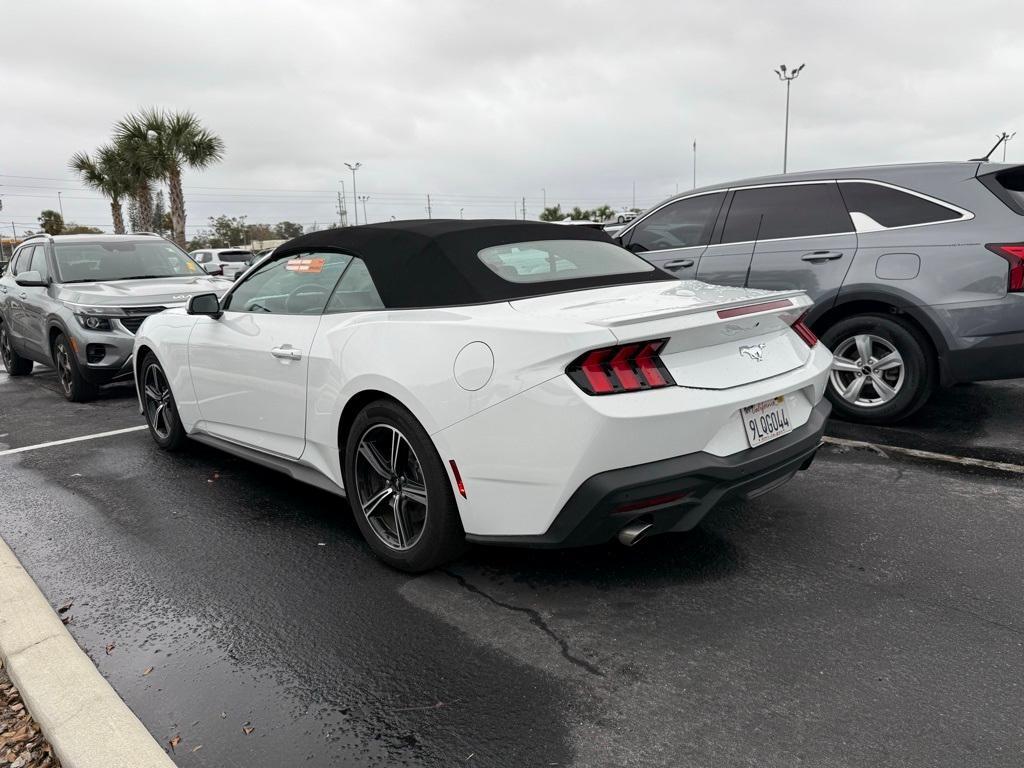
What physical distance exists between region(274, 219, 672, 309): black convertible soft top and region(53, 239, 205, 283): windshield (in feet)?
17.1

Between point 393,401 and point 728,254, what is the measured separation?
389cm

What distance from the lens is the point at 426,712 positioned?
94.3 inches

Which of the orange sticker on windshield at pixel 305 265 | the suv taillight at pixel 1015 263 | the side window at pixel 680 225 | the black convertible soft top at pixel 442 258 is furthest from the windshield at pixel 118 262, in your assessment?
the suv taillight at pixel 1015 263

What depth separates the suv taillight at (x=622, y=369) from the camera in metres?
2.66

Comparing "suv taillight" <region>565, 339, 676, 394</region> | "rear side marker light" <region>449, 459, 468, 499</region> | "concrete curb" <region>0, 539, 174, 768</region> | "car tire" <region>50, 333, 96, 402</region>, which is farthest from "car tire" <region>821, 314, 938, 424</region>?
"car tire" <region>50, 333, 96, 402</region>

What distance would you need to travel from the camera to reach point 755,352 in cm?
313

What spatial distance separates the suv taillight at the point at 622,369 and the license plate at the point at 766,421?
401 mm

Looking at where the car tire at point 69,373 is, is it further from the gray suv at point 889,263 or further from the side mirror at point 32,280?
the gray suv at point 889,263

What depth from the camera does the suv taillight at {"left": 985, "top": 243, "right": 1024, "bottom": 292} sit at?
4.70 m

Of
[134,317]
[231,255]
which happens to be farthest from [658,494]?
[231,255]

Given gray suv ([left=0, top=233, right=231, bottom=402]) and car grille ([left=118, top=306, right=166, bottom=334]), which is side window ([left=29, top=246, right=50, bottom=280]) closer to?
gray suv ([left=0, top=233, right=231, bottom=402])

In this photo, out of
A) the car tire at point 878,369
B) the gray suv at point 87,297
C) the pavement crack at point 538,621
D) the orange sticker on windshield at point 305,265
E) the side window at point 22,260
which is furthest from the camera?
the side window at point 22,260

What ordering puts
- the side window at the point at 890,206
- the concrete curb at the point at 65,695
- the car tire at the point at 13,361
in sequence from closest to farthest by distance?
the concrete curb at the point at 65,695 → the side window at the point at 890,206 → the car tire at the point at 13,361

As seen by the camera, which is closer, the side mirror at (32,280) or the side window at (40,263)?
the side mirror at (32,280)
